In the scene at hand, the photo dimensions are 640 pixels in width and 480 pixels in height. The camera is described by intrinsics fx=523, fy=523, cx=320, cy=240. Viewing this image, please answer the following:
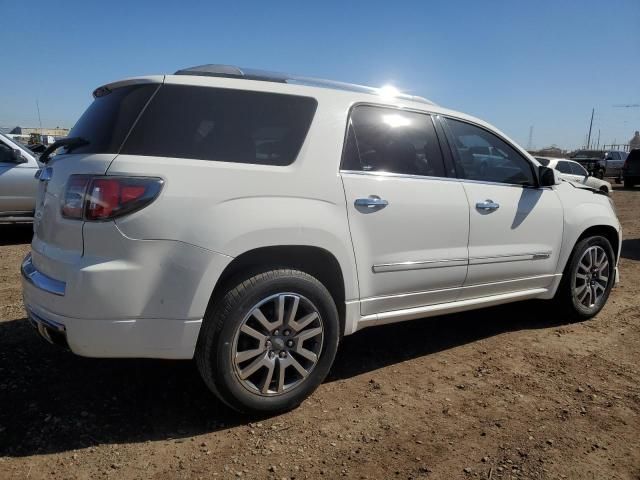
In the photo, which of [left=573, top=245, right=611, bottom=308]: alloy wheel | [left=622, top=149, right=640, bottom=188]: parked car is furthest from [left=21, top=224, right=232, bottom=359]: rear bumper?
[left=622, top=149, right=640, bottom=188]: parked car

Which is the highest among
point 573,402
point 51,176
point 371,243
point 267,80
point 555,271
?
point 267,80

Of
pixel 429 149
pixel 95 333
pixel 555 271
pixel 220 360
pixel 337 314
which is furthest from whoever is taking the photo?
pixel 555 271

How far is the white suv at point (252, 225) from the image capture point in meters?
2.51

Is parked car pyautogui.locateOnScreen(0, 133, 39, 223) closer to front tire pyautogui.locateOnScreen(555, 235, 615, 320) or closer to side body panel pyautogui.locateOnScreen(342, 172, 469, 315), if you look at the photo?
side body panel pyautogui.locateOnScreen(342, 172, 469, 315)

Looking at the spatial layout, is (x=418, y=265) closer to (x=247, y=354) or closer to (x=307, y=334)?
(x=307, y=334)

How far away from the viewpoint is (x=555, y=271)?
4.46 meters

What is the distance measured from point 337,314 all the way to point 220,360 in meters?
0.75

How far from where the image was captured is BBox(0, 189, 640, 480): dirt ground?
8.34ft

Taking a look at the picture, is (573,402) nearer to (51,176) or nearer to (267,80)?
(267,80)

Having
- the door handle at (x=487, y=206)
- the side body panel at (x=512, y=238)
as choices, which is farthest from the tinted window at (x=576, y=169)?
the door handle at (x=487, y=206)

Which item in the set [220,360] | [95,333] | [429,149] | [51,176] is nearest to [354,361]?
[220,360]

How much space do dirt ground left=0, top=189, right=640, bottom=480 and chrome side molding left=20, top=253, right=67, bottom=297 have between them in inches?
28.7

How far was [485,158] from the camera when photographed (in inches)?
160

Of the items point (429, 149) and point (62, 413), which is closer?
point (62, 413)
